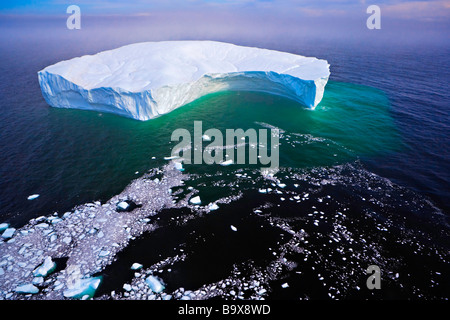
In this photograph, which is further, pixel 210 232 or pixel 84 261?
pixel 210 232

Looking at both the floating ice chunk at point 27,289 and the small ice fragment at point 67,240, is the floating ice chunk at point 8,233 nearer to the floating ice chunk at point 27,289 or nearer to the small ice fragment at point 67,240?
the small ice fragment at point 67,240

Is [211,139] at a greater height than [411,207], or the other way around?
[211,139]

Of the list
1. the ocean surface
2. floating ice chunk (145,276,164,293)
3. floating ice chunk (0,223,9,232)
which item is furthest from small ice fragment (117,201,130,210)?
floating ice chunk (0,223,9,232)

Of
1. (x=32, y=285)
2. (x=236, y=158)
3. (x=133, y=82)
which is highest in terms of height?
(x=133, y=82)

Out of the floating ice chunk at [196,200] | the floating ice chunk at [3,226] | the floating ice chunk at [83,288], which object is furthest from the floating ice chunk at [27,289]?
the floating ice chunk at [196,200]

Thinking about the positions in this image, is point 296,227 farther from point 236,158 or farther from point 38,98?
point 38,98

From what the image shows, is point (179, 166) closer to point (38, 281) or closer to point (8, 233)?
point (8, 233)

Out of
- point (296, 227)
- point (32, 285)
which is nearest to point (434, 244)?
point (296, 227)

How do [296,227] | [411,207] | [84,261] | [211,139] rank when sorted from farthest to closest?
1. [211,139]
2. [411,207]
3. [296,227]
4. [84,261]

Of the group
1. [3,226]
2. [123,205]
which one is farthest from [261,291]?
[3,226]
